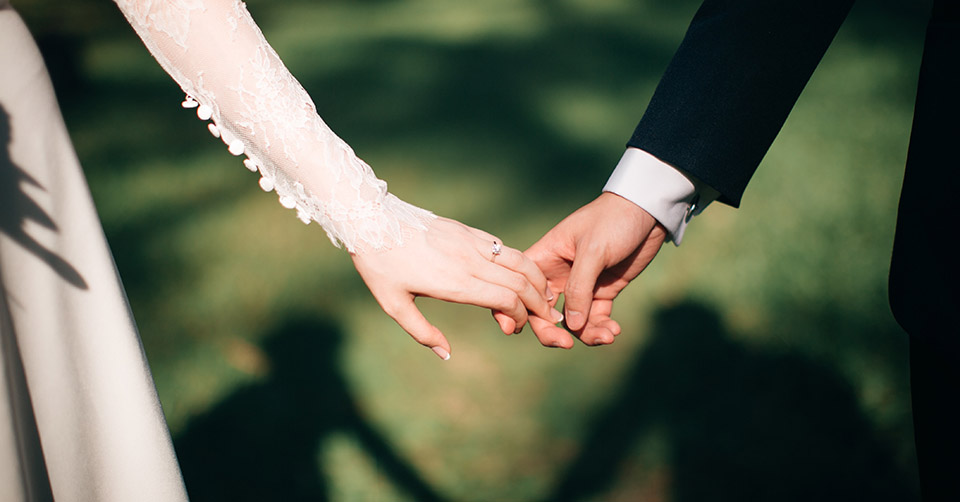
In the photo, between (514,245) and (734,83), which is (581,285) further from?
(514,245)

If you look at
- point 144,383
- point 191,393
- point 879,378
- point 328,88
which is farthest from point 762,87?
point 328,88

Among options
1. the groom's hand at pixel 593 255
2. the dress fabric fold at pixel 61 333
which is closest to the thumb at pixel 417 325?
the groom's hand at pixel 593 255

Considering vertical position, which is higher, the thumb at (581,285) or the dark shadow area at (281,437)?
the thumb at (581,285)

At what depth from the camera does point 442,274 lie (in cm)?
77

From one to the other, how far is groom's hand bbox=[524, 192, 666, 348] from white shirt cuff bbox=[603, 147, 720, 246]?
1 cm

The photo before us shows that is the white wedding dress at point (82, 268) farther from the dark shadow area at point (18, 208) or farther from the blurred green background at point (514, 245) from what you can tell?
the blurred green background at point (514, 245)

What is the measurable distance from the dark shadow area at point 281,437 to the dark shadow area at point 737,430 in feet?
1.30

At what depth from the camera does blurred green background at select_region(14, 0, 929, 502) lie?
1.24 meters

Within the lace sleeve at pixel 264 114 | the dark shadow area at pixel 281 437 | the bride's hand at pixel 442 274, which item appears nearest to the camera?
the lace sleeve at pixel 264 114

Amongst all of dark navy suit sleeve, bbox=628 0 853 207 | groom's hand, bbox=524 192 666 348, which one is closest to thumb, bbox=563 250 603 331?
groom's hand, bbox=524 192 666 348

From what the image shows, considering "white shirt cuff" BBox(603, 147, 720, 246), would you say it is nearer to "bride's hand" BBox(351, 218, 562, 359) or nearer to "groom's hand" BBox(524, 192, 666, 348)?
"groom's hand" BBox(524, 192, 666, 348)

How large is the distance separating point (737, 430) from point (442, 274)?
32.1 inches

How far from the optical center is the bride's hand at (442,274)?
0.76 meters

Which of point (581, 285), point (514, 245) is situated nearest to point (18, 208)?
point (581, 285)
